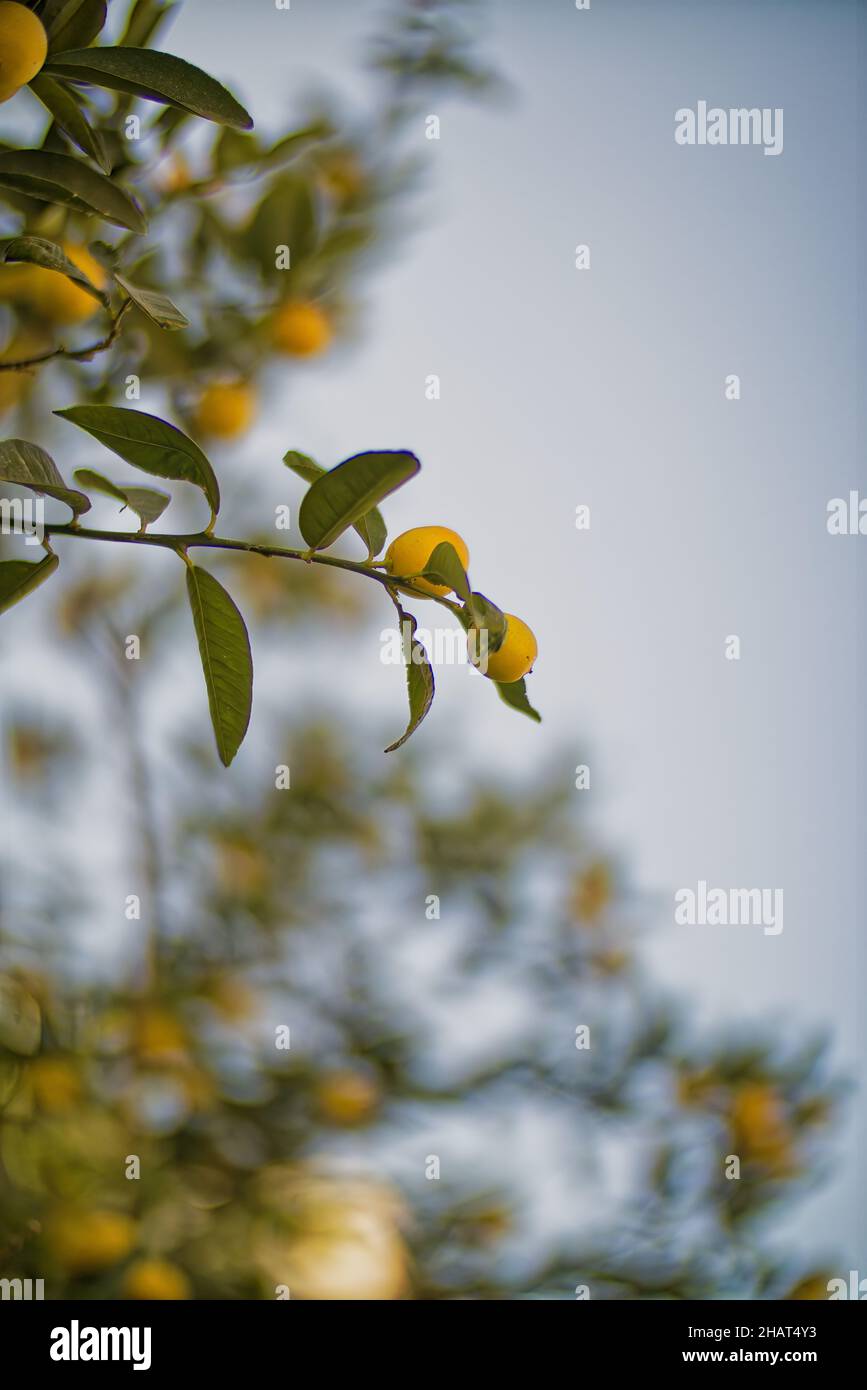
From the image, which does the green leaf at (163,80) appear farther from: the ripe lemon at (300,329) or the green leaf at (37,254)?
the ripe lemon at (300,329)

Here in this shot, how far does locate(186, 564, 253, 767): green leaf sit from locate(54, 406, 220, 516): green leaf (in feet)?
0.08

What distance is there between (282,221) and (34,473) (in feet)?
1.30

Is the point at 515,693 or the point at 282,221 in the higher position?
the point at 282,221

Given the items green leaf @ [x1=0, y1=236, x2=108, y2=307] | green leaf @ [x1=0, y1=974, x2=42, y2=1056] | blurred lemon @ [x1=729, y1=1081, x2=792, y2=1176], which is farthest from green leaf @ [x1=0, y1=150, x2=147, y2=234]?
blurred lemon @ [x1=729, y1=1081, x2=792, y2=1176]

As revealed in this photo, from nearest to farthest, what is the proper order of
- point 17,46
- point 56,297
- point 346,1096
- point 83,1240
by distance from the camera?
point 17,46 → point 56,297 → point 83,1240 → point 346,1096

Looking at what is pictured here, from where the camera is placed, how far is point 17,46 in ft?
0.86

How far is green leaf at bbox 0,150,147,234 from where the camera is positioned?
292 mm

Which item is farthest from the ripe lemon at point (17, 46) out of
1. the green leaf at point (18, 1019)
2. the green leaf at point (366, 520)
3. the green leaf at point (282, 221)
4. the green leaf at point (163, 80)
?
the green leaf at point (18, 1019)

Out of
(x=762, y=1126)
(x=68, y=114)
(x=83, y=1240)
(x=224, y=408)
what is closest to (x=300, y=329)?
(x=224, y=408)

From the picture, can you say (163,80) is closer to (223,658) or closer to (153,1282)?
(223,658)

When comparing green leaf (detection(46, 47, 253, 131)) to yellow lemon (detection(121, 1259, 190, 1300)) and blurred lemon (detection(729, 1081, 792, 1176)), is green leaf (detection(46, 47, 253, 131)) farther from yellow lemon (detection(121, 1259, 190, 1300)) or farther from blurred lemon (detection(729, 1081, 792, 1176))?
blurred lemon (detection(729, 1081, 792, 1176))

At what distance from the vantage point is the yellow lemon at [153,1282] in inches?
25.5

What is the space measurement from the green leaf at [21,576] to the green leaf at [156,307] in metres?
0.07
